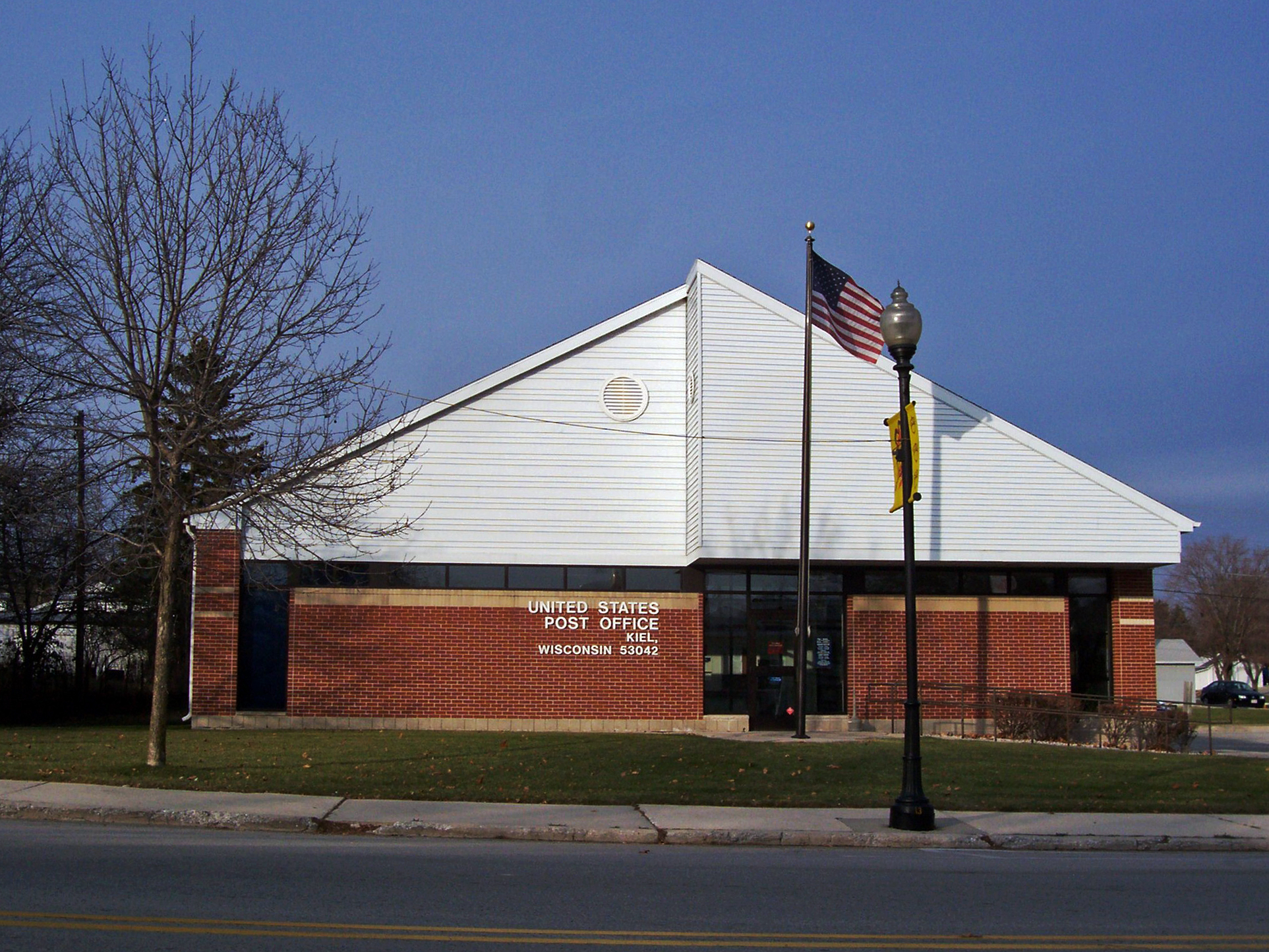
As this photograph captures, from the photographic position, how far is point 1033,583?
25.9 metres

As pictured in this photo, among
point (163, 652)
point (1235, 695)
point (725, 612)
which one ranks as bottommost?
point (1235, 695)

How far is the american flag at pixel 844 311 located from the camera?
72.3 ft

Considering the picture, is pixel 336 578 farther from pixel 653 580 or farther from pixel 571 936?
pixel 571 936

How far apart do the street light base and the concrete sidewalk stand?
0.12m

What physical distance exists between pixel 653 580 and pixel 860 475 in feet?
15.5

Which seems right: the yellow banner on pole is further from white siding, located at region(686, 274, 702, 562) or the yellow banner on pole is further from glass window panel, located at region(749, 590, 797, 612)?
glass window panel, located at region(749, 590, 797, 612)

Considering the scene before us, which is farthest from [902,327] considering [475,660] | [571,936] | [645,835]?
[475,660]

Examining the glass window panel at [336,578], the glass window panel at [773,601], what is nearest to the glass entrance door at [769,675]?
the glass window panel at [773,601]

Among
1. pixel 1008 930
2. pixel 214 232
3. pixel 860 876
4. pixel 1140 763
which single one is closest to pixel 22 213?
pixel 214 232

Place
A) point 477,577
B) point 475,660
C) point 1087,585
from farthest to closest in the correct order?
point 1087,585, point 477,577, point 475,660

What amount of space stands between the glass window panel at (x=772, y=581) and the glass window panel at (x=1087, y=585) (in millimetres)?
6055

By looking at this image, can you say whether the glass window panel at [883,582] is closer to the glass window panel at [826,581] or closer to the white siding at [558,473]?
the glass window panel at [826,581]

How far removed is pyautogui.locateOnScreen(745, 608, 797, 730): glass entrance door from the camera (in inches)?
978

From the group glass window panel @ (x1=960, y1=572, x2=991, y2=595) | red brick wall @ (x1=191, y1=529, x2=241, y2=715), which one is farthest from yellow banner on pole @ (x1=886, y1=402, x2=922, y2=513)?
red brick wall @ (x1=191, y1=529, x2=241, y2=715)
